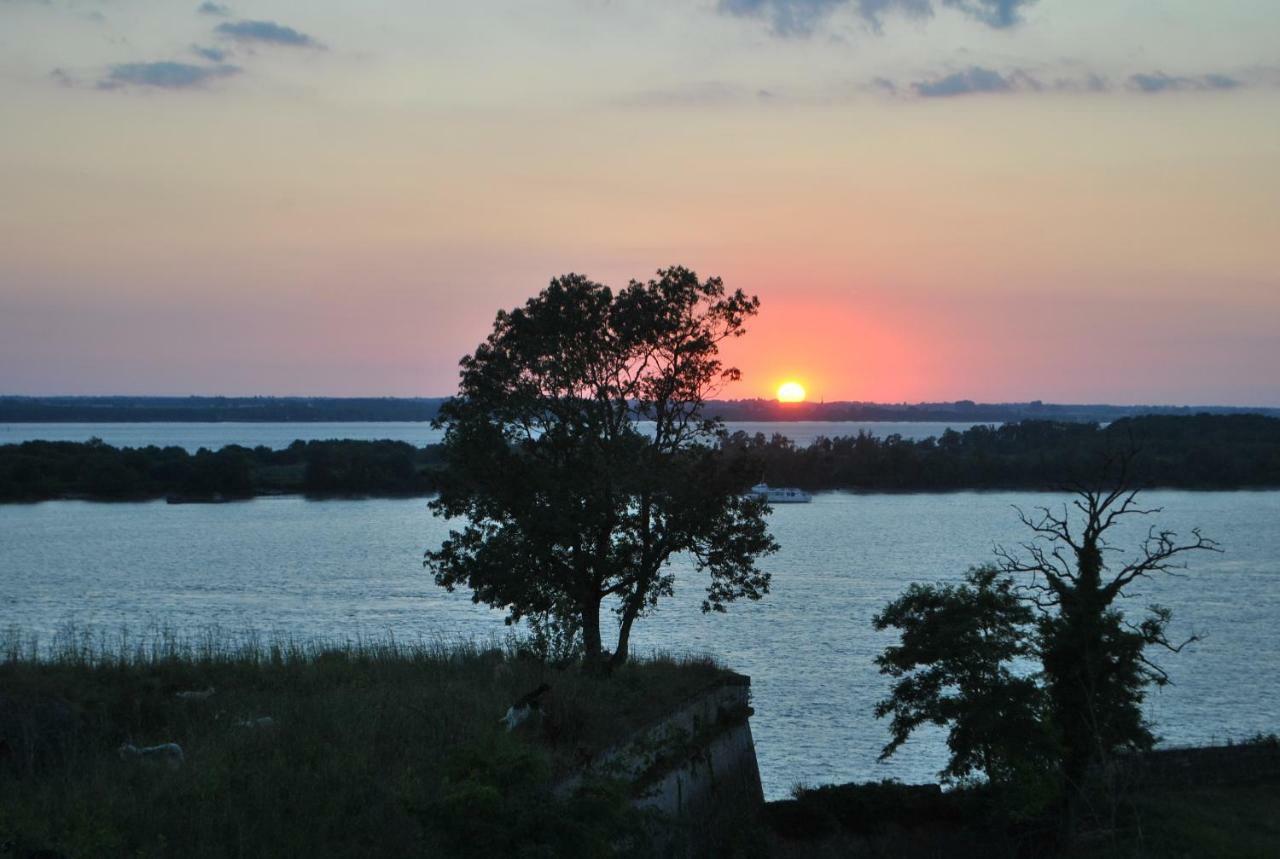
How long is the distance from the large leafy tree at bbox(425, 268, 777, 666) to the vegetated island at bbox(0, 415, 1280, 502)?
70045 millimetres

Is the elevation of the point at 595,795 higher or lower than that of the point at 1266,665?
higher

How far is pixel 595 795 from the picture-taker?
427 inches

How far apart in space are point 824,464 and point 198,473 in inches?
2472

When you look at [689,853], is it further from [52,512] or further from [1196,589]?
[52,512]

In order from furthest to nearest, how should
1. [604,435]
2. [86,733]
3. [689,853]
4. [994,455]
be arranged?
[994,455], [604,435], [689,853], [86,733]

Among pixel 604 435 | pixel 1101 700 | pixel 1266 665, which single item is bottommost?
pixel 1266 665

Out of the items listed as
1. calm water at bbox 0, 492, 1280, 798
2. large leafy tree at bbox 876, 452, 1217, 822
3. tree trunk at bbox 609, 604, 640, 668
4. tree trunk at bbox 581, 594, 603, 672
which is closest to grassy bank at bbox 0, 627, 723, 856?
tree trunk at bbox 609, 604, 640, 668

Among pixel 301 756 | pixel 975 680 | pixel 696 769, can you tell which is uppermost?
pixel 301 756

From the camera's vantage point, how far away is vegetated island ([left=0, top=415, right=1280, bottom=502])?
10338cm

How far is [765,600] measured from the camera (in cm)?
5450

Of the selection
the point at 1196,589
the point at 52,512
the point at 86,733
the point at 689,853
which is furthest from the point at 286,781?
the point at 52,512

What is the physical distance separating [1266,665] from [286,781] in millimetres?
38583

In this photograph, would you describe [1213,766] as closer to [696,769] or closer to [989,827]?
[989,827]

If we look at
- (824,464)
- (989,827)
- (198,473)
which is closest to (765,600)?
(989,827)
